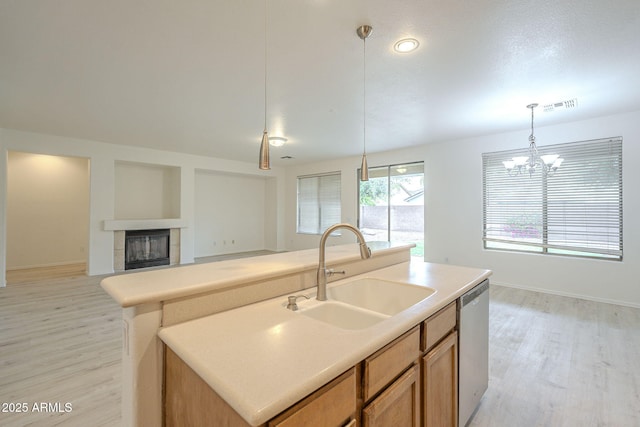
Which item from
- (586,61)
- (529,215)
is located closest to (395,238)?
(529,215)

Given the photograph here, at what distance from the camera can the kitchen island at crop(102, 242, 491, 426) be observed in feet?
2.36

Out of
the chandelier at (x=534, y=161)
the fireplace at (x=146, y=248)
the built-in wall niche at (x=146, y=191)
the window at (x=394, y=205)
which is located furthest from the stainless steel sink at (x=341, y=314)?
the built-in wall niche at (x=146, y=191)

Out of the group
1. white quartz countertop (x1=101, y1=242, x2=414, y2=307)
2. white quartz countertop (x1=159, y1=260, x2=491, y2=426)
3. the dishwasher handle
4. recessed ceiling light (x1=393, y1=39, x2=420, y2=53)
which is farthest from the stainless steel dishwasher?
recessed ceiling light (x1=393, y1=39, x2=420, y2=53)

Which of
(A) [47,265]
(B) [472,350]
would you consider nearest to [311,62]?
(B) [472,350]

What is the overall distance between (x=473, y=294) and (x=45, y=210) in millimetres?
8260

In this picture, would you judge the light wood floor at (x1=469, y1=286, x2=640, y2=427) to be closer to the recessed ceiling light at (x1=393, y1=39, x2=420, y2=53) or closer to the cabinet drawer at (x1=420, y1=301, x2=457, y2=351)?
the cabinet drawer at (x1=420, y1=301, x2=457, y2=351)

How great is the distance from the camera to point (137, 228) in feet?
19.3

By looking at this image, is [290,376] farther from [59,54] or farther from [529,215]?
[529,215]

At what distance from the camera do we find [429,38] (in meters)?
2.16

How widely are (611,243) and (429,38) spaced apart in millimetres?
4096

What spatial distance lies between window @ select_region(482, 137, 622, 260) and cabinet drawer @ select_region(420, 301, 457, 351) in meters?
3.99

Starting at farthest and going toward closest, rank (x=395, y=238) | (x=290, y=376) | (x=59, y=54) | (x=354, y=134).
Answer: (x=395, y=238) < (x=354, y=134) < (x=59, y=54) < (x=290, y=376)

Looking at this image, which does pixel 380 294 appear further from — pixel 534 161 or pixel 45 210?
pixel 45 210

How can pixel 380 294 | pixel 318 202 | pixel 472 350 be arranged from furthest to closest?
Result: pixel 318 202
pixel 380 294
pixel 472 350
